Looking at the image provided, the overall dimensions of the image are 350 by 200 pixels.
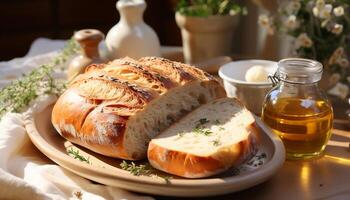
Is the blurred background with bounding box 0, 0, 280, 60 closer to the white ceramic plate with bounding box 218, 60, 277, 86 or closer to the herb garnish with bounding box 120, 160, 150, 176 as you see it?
the white ceramic plate with bounding box 218, 60, 277, 86

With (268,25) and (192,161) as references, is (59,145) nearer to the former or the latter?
(192,161)

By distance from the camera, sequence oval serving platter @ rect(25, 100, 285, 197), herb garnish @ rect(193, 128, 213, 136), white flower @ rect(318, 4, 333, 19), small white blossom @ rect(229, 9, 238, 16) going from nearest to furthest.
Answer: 1. oval serving platter @ rect(25, 100, 285, 197)
2. herb garnish @ rect(193, 128, 213, 136)
3. white flower @ rect(318, 4, 333, 19)
4. small white blossom @ rect(229, 9, 238, 16)

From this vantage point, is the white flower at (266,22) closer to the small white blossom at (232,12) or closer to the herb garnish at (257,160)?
the small white blossom at (232,12)

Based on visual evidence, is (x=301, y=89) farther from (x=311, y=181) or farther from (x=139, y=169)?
(x=139, y=169)

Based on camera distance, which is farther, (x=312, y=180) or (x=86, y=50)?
(x=86, y=50)

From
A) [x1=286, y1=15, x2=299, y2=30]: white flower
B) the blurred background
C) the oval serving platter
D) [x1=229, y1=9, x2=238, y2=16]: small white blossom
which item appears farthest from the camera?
the blurred background

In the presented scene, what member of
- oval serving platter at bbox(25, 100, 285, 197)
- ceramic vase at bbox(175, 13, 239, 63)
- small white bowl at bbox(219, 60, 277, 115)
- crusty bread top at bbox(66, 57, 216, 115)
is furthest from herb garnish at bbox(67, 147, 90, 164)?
ceramic vase at bbox(175, 13, 239, 63)

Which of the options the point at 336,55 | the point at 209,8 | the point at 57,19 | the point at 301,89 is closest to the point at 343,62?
the point at 336,55

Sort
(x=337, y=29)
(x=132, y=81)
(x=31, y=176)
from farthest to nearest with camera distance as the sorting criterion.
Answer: (x=337, y=29), (x=132, y=81), (x=31, y=176)

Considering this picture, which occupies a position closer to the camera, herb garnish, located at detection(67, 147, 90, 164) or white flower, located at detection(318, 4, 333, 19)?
herb garnish, located at detection(67, 147, 90, 164)
